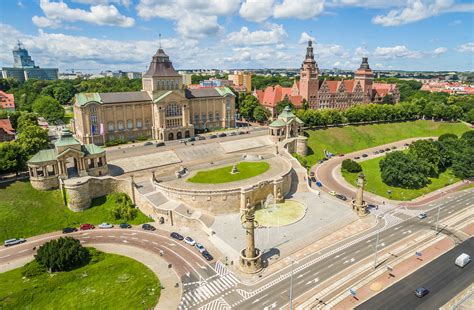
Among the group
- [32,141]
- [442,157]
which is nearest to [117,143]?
[32,141]

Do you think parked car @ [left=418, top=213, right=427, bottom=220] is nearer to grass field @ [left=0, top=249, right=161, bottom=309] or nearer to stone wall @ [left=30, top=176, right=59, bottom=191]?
grass field @ [left=0, top=249, right=161, bottom=309]

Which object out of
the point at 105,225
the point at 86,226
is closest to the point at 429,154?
the point at 105,225

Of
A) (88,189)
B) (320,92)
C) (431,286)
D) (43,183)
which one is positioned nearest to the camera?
(431,286)

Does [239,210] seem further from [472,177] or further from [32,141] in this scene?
[472,177]

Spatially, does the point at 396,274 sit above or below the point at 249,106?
below

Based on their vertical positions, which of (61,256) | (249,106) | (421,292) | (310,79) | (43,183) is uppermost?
(310,79)

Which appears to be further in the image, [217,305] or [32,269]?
[32,269]

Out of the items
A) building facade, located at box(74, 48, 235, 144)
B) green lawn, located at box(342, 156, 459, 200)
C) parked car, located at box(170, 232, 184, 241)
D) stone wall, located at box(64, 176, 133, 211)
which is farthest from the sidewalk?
building facade, located at box(74, 48, 235, 144)

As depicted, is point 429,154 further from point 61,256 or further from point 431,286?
point 61,256
